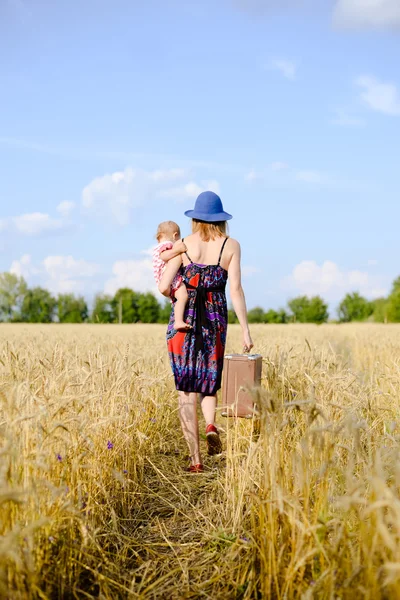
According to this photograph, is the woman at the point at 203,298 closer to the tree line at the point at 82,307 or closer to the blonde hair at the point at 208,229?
the blonde hair at the point at 208,229

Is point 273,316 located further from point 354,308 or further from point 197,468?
point 197,468

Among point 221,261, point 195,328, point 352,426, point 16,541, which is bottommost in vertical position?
point 16,541

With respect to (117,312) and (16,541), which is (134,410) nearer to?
(16,541)

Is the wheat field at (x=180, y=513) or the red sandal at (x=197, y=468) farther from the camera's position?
the red sandal at (x=197, y=468)

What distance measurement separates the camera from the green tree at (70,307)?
58094 mm

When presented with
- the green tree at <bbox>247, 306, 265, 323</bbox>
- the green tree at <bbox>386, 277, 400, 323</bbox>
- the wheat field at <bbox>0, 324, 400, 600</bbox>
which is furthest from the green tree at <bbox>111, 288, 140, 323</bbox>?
the wheat field at <bbox>0, 324, 400, 600</bbox>

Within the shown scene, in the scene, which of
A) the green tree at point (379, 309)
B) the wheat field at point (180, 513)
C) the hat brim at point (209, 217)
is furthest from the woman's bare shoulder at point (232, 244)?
the green tree at point (379, 309)

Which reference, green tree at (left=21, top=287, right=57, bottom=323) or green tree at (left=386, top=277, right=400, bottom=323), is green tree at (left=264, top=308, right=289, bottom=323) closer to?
green tree at (left=386, top=277, right=400, bottom=323)

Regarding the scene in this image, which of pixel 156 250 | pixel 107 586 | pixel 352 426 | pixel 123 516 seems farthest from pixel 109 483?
pixel 156 250

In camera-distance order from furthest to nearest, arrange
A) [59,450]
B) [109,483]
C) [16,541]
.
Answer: [109,483] < [59,450] < [16,541]

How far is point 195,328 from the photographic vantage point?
4234 mm

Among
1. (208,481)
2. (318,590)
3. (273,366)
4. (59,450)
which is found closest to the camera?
(318,590)

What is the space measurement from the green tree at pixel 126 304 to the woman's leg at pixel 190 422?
5375 centimetres

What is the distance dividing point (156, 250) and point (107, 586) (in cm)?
327
